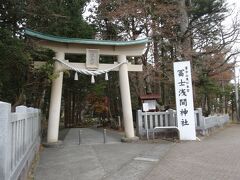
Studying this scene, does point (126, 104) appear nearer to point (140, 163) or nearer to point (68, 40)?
point (68, 40)

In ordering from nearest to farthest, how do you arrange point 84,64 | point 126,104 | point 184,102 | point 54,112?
point 54,112 < point 184,102 < point 84,64 < point 126,104

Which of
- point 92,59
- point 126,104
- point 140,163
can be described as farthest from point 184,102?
point 140,163

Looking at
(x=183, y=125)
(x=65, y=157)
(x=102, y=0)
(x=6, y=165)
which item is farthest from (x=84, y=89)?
(x=6, y=165)

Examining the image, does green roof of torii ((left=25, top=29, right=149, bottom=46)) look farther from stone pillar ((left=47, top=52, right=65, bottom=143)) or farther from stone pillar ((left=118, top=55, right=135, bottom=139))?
stone pillar ((left=47, top=52, right=65, bottom=143))

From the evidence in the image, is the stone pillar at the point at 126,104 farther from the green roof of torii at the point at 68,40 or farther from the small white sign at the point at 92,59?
the small white sign at the point at 92,59

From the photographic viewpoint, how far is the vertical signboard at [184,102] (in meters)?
12.8

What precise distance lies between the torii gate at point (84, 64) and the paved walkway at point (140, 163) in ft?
6.17

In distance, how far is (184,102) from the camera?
1292 cm

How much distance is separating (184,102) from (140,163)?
5519 mm

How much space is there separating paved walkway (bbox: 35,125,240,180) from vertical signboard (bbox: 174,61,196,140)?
146 centimetres

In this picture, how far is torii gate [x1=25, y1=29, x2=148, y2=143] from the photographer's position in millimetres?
12508

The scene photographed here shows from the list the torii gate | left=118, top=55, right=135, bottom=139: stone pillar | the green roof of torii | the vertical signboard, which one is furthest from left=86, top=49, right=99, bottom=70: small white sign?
the vertical signboard

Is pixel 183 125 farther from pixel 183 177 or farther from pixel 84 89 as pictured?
pixel 84 89

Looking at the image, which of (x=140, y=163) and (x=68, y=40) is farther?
(x=68, y=40)
